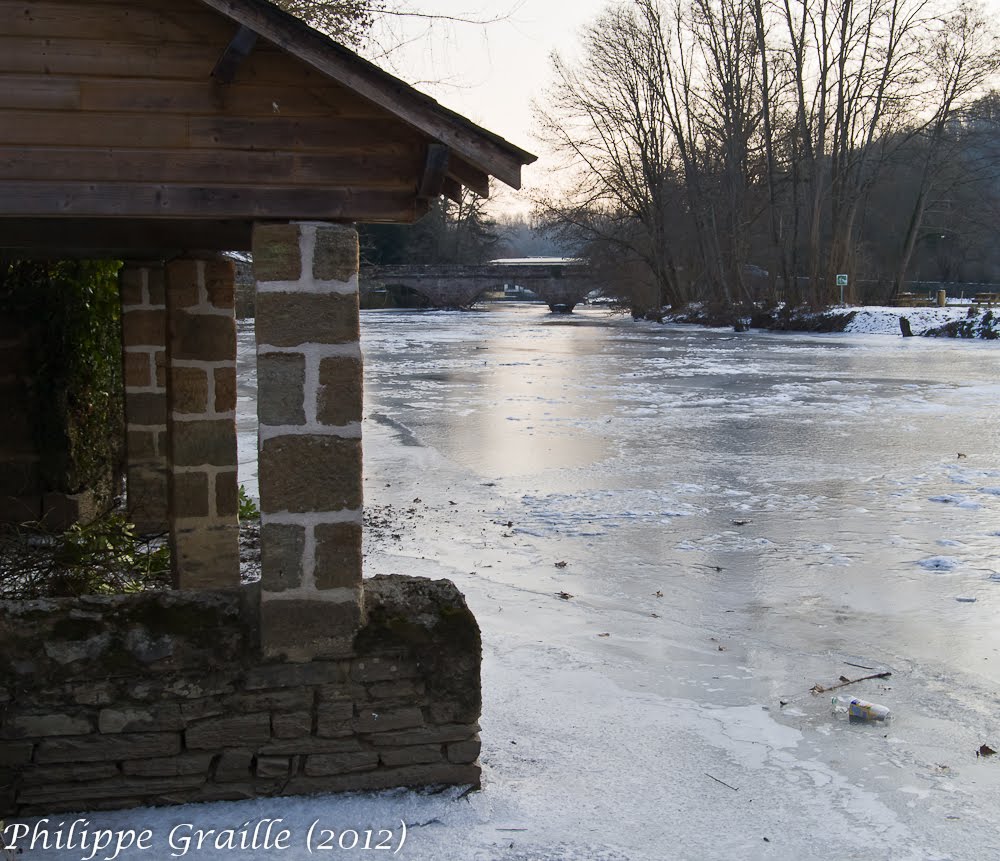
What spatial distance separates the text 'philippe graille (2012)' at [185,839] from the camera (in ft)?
13.0

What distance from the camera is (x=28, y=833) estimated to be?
4031 millimetres

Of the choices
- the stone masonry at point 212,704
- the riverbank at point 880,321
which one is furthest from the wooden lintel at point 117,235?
the riverbank at point 880,321

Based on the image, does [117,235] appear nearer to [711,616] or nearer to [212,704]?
[212,704]

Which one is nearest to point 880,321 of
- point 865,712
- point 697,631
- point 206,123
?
point 697,631

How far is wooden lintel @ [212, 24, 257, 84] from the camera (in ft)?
13.0

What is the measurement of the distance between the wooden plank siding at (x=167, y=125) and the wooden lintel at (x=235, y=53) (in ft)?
0.18

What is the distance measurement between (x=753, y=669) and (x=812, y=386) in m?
15.8

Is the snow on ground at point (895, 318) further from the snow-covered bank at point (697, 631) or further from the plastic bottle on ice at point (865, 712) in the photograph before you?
the plastic bottle on ice at point (865, 712)

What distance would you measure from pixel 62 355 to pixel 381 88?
180 inches

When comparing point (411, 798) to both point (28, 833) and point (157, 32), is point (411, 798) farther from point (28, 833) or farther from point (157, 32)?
point (157, 32)

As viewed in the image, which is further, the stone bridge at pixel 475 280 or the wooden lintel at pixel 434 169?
the stone bridge at pixel 475 280

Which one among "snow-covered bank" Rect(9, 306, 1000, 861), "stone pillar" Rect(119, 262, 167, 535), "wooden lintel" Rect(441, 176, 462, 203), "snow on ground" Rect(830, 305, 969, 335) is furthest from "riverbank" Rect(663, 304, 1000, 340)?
"wooden lintel" Rect(441, 176, 462, 203)

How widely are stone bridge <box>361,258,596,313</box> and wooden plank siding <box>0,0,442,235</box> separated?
6600cm

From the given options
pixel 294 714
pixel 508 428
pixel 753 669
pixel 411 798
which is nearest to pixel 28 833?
pixel 294 714
